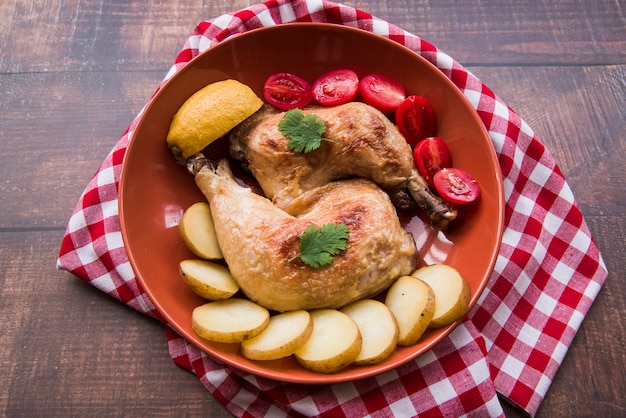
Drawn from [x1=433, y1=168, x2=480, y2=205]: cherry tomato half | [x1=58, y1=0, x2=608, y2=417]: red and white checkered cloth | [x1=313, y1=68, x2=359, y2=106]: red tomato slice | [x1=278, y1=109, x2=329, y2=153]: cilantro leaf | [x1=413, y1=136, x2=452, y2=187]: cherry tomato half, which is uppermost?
[x1=313, y1=68, x2=359, y2=106]: red tomato slice

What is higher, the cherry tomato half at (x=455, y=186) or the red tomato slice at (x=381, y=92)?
the red tomato slice at (x=381, y=92)

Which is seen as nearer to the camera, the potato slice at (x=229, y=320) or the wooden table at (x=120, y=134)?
the potato slice at (x=229, y=320)

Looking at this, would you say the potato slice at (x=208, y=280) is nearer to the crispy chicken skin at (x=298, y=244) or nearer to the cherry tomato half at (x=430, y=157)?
the crispy chicken skin at (x=298, y=244)

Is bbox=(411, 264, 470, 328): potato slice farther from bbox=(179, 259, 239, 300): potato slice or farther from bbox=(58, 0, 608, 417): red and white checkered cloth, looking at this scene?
bbox=(179, 259, 239, 300): potato slice

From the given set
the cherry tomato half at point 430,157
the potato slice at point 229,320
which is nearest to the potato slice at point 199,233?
the potato slice at point 229,320

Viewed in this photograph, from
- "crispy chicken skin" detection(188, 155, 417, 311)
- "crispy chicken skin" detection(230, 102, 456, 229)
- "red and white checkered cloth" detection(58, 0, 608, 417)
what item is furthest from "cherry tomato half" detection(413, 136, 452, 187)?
"red and white checkered cloth" detection(58, 0, 608, 417)

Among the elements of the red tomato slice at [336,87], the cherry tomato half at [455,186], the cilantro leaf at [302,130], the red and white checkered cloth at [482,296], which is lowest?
the red and white checkered cloth at [482,296]
